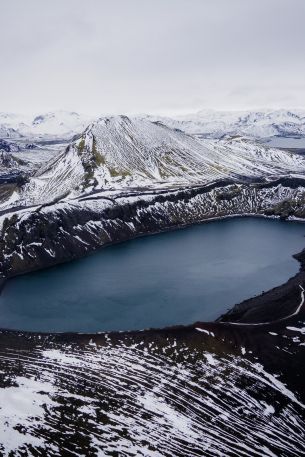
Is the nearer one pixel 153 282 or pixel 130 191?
pixel 153 282

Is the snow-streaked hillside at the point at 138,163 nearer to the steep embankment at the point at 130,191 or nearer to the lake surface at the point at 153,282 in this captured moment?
the steep embankment at the point at 130,191

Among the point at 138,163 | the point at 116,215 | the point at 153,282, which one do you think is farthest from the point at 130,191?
the point at 153,282

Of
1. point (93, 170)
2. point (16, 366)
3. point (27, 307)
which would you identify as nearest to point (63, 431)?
point (16, 366)

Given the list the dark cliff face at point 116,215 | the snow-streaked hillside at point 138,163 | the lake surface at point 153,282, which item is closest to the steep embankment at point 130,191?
the dark cliff face at point 116,215

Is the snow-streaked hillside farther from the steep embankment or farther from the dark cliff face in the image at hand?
the dark cliff face

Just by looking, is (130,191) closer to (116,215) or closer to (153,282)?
(116,215)

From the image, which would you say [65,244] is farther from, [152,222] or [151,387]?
[151,387]
